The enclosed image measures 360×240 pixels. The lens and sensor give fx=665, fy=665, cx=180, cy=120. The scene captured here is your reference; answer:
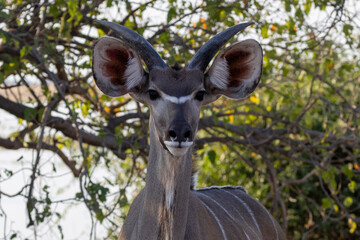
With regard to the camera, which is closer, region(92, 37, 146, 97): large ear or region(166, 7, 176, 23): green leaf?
region(92, 37, 146, 97): large ear

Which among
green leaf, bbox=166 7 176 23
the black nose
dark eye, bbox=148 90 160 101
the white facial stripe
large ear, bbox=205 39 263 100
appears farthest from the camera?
green leaf, bbox=166 7 176 23

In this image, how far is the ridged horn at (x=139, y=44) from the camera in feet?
9.39

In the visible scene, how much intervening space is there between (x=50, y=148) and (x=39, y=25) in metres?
0.83

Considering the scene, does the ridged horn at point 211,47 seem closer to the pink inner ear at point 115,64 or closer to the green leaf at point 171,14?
the pink inner ear at point 115,64

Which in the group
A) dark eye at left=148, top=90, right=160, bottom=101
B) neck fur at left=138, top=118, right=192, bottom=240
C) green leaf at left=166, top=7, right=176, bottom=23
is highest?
green leaf at left=166, top=7, right=176, bottom=23

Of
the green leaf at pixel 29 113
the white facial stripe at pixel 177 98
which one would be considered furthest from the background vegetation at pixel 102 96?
the white facial stripe at pixel 177 98

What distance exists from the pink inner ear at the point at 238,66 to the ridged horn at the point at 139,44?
0.32 m

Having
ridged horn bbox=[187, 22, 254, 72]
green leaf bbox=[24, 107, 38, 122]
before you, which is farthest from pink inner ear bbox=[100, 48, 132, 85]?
green leaf bbox=[24, 107, 38, 122]

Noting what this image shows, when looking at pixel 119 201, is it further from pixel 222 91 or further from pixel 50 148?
pixel 222 91

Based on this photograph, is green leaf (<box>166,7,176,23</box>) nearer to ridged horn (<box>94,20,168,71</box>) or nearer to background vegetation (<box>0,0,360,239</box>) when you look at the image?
background vegetation (<box>0,0,360,239</box>)

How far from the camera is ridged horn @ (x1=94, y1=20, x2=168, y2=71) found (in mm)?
2861

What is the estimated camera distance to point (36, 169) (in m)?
4.06

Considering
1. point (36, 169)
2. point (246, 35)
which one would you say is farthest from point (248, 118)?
point (36, 169)

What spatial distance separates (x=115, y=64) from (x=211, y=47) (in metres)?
0.43
